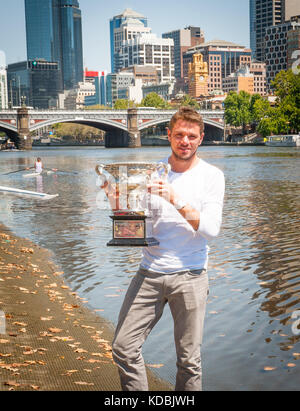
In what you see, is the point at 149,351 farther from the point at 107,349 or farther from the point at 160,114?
the point at 160,114

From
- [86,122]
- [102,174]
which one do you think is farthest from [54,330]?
[86,122]

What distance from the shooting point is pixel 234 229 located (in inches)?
559

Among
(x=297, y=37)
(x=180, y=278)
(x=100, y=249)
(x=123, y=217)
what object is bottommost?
(x=100, y=249)

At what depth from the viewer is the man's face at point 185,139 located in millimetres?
3895

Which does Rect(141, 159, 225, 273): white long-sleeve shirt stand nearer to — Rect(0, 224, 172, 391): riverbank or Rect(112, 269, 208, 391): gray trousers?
Rect(112, 269, 208, 391): gray trousers

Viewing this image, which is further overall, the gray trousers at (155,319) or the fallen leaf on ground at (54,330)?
the fallen leaf on ground at (54,330)

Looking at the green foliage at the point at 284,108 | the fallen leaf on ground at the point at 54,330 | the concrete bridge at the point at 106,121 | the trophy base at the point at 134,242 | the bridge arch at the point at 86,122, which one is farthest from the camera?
the bridge arch at the point at 86,122

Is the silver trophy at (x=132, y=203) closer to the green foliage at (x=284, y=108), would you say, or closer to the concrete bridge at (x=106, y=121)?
the green foliage at (x=284, y=108)

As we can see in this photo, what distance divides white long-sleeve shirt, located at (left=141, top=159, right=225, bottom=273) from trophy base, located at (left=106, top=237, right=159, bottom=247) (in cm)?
5

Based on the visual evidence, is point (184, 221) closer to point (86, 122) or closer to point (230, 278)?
point (230, 278)

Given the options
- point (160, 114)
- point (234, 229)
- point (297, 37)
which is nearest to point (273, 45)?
point (297, 37)

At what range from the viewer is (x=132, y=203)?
13.2 feet

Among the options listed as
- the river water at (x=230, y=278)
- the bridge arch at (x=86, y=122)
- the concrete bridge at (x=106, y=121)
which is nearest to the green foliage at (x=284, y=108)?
the concrete bridge at (x=106, y=121)
